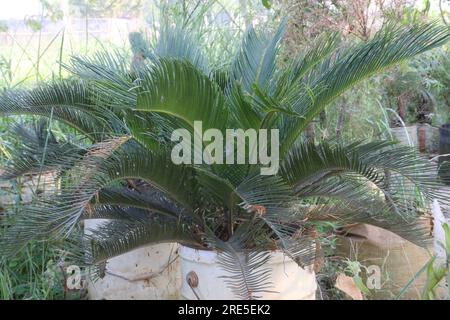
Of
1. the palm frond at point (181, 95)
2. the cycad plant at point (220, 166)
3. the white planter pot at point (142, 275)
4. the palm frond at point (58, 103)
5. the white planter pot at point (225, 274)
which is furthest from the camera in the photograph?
the white planter pot at point (142, 275)

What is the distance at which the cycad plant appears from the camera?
205 cm

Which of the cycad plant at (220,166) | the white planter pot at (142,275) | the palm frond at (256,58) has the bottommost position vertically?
the white planter pot at (142,275)

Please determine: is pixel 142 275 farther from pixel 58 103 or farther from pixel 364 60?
pixel 364 60

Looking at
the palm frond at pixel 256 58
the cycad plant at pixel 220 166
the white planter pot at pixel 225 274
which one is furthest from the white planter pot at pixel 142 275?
the palm frond at pixel 256 58

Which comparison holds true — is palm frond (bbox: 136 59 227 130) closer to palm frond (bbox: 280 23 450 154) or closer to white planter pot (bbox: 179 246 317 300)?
palm frond (bbox: 280 23 450 154)

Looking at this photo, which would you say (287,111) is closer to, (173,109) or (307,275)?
(173,109)

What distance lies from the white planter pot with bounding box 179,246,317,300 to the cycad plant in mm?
69

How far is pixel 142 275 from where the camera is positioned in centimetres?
300

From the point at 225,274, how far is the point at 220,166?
48cm

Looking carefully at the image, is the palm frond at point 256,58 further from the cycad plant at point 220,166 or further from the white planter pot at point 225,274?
the white planter pot at point 225,274

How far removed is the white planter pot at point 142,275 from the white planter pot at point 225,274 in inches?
21.0

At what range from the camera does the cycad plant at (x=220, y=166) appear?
205 centimetres

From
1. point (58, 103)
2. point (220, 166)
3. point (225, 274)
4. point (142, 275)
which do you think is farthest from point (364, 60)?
point (142, 275)
